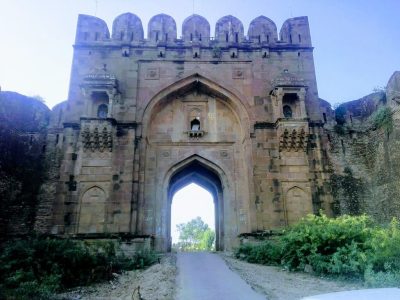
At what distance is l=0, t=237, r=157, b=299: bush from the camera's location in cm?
679

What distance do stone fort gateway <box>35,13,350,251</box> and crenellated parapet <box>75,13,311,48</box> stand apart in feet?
0.13

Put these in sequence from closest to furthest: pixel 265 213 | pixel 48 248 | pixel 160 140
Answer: pixel 48 248, pixel 265 213, pixel 160 140

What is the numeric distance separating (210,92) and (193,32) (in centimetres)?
259

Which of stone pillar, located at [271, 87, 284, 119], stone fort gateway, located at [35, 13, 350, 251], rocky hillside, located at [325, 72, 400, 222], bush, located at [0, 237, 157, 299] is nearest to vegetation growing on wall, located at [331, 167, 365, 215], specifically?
rocky hillside, located at [325, 72, 400, 222]

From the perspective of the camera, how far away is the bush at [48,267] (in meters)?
6.79

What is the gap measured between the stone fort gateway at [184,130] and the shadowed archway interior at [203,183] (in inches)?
3.4

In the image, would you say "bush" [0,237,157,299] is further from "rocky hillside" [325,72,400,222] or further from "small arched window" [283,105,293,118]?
"rocky hillside" [325,72,400,222]

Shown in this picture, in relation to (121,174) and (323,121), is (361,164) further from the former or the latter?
(121,174)

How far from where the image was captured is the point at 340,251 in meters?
8.25

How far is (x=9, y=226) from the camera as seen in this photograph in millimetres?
12898

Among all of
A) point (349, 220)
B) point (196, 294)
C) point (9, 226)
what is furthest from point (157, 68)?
point (196, 294)

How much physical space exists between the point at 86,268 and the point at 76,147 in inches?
214

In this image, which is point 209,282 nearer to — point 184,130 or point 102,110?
point 184,130

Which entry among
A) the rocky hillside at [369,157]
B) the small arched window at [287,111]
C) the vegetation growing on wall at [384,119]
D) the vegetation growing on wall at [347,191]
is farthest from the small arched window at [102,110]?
the vegetation growing on wall at [384,119]
